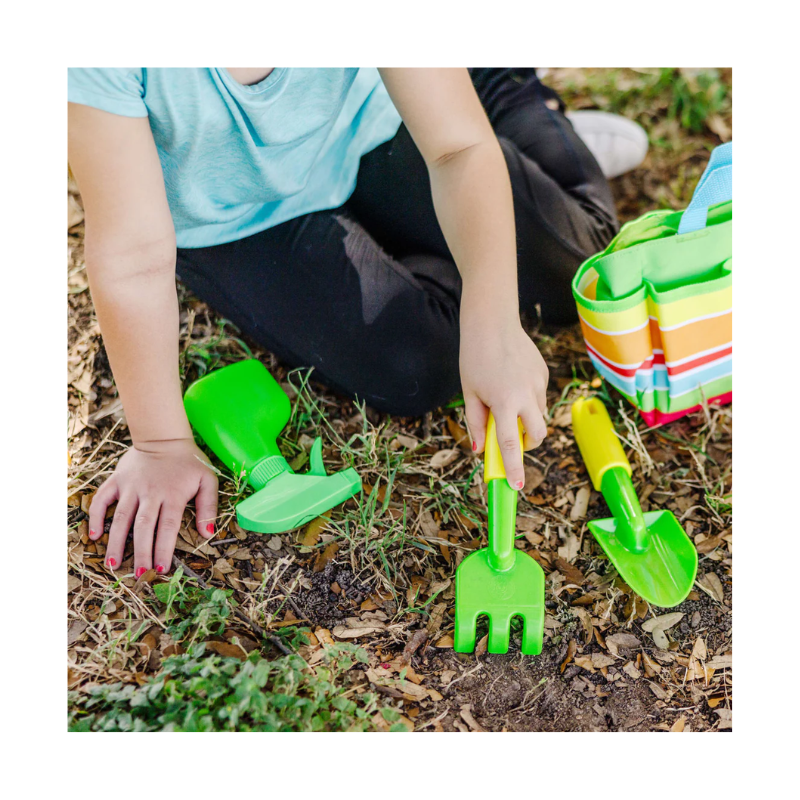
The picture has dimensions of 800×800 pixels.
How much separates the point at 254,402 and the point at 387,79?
60 cm

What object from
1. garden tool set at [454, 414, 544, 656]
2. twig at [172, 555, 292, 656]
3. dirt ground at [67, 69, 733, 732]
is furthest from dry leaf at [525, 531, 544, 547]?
twig at [172, 555, 292, 656]

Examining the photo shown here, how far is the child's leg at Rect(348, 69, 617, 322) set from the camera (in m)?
1.40

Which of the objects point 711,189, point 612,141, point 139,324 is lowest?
point 139,324

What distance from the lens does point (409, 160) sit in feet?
4.54

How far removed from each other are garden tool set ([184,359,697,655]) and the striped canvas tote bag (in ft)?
0.42

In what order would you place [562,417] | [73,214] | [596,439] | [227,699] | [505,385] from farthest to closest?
[73,214]
[562,417]
[596,439]
[505,385]
[227,699]

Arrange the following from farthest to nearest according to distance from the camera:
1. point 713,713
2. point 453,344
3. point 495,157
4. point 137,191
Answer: point 453,344
point 495,157
point 713,713
point 137,191

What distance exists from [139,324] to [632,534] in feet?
2.83

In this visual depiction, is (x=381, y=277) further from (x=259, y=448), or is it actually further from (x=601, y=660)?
(x=601, y=660)

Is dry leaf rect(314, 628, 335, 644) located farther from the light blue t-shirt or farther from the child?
the light blue t-shirt

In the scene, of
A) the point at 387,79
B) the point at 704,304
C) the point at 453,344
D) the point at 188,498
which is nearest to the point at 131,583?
the point at 188,498

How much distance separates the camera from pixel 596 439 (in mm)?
1289

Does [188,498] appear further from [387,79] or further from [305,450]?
[387,79]

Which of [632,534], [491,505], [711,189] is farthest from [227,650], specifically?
[711,189]
